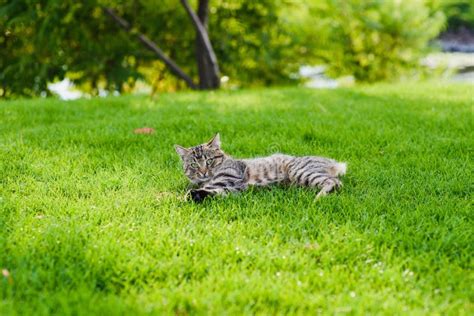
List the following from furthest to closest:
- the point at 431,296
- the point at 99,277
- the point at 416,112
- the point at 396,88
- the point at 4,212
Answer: the point at 396,88 < the point at 416,112 < the point at 4,212 < the point at 99,277 < the point at 431,296

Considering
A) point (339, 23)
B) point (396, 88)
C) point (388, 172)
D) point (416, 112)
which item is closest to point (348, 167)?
point (388, 172)

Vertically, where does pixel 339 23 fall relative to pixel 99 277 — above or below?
above

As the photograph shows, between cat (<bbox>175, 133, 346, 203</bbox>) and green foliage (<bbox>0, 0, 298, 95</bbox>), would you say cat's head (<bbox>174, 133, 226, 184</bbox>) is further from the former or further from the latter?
green foliage (<bbox>0, 0, 298, 95</bbox>)

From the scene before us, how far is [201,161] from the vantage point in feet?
17.6

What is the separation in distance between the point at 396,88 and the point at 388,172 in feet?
20.1

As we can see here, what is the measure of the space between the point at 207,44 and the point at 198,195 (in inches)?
351

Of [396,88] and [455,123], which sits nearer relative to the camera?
[455,123]

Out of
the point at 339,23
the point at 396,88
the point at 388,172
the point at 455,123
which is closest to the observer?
the point at 388,172

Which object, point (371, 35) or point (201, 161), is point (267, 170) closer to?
point (201, 161)

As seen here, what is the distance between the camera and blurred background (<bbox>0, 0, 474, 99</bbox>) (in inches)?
529

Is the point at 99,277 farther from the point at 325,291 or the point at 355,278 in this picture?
the point at 355,278

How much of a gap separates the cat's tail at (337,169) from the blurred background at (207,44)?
20.4 feet

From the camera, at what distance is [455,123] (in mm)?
7492

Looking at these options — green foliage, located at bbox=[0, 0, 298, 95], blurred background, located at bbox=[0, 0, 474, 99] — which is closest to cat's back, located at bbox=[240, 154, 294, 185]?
blurred background, located at bbox=[0, 0, 474, 99]
